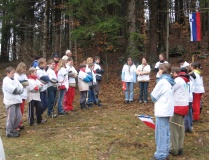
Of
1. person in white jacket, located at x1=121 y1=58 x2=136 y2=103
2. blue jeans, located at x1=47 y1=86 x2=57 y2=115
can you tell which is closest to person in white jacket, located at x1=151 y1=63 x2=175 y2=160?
blue jeans, located at x1=47 y1=86 x2=57 y2=115

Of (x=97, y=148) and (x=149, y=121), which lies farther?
(x=97, y=148)

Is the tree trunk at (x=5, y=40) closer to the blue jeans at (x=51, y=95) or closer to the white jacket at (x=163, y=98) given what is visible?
the blue jeans at (x=51, y=95)

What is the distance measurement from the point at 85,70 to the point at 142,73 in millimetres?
2284

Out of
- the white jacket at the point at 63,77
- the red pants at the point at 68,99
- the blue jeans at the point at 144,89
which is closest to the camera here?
the white jacket at the point at 63,77

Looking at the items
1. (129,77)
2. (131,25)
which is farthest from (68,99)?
(131,25)

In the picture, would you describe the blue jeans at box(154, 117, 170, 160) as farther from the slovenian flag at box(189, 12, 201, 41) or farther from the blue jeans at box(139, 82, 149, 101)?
the slovenian flag at box(189, 12, 201, 41)

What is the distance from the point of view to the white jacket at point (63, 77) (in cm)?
993

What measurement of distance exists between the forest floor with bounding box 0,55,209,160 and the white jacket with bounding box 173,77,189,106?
1154 mm

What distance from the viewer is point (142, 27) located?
27391 mm

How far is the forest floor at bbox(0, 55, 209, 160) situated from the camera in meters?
6.48

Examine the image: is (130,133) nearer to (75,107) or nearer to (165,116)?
(165,116)

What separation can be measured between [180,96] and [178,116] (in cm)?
44

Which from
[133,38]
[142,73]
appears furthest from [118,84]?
[142,73]

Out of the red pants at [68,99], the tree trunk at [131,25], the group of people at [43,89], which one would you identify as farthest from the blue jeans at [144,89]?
the tree trunk at [131,25]
